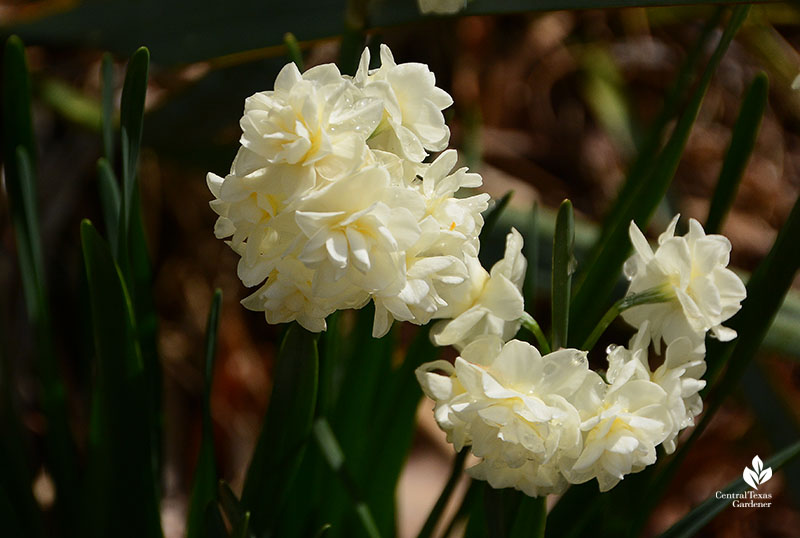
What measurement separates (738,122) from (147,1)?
22.6 inches

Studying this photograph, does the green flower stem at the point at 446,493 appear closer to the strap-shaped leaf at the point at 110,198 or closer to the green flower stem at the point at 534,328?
the green flower stem at the point at 534,328

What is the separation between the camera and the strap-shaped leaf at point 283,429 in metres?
0.43

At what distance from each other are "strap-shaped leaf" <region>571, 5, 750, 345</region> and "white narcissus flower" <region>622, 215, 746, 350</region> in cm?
9

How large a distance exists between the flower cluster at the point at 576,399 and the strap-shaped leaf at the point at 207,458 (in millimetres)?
170

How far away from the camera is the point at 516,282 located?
1.35ft

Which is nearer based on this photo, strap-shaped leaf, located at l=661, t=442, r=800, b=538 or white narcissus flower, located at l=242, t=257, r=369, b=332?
white narcissus flower, located at l=242, t=257, r=369, b=332

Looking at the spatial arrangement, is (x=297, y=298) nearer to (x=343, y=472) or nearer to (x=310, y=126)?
(x=310, y=126)

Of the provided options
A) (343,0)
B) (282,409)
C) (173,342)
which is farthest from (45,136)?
(282,409)

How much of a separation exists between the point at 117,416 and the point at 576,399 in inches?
11.1

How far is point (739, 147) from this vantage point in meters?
0.53

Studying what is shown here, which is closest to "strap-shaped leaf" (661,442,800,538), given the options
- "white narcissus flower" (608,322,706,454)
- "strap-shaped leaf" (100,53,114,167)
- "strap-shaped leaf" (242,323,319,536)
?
"white narcissus flower" (608,322,706,454)

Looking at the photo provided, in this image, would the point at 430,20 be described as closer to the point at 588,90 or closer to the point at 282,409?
the point at 282,409

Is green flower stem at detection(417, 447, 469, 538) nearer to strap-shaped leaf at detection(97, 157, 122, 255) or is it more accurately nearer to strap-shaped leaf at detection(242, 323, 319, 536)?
strap-shaped leaf at detection(242, 323, 319, 536)

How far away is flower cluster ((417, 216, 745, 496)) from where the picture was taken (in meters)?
0.35
